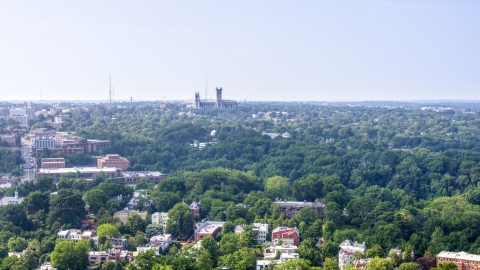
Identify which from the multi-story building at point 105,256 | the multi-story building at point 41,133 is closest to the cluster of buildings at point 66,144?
the multi-story building at point 41,133

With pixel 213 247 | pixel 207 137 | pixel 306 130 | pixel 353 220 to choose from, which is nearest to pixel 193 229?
pixel 213 247

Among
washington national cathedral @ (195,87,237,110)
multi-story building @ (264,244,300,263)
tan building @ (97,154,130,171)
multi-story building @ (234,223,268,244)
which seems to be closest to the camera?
multi-story building @ (264,244,300,263)

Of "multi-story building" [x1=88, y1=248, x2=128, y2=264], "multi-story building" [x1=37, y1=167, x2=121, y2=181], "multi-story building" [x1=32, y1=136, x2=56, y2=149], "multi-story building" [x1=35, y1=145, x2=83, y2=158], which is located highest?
"multi-story building" [x1=32, y1=136, x2=56, y2=149]

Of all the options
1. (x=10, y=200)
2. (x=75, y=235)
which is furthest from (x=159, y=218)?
(x=10, y=200)

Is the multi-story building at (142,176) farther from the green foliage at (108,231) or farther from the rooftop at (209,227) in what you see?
the green foliage at (108,231)

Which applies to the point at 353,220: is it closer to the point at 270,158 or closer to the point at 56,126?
the point at 270,158

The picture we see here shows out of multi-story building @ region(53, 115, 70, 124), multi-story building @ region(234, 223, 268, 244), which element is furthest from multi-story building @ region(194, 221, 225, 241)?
multi-story building @ region(53, 115, 70, 124)

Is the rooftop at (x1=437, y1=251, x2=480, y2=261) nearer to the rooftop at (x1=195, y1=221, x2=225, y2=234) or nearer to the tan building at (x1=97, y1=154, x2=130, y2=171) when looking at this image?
the rooftop at (x1=195, y1=221, x2=225, y2=234)
